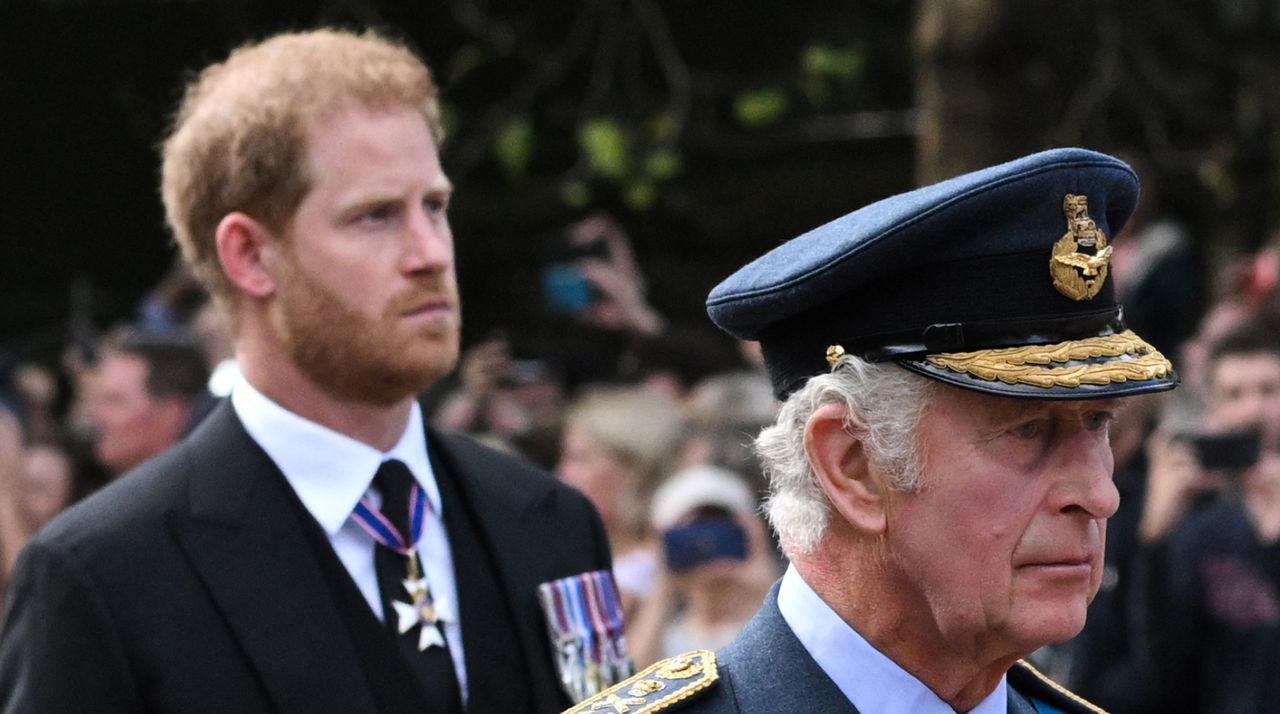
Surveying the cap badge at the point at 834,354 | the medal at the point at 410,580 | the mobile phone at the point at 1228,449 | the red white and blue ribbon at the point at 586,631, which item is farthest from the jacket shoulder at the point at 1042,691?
the mobile phone at the point at 1228,449

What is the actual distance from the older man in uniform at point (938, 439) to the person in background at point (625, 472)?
376cm

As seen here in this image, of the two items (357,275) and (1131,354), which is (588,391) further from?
(1131,354)

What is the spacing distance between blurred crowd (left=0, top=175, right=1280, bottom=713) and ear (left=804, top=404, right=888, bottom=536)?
2.23m

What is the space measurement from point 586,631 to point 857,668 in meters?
0.92

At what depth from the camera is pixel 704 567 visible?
554cm

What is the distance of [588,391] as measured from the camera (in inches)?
321

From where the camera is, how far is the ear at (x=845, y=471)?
98.3 inches

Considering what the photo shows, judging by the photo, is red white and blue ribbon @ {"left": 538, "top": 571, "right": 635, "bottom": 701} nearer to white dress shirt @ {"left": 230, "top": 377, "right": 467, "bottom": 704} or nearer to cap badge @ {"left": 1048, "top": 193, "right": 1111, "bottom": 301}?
white dress shirt @ {"left": 230, "top": 377, "right": 467, "bottom": 704}

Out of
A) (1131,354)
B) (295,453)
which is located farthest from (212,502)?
(1131,354)

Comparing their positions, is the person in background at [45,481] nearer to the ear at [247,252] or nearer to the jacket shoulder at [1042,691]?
the ear at [247,252]

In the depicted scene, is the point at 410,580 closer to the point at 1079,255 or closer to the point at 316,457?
the point at 316,457

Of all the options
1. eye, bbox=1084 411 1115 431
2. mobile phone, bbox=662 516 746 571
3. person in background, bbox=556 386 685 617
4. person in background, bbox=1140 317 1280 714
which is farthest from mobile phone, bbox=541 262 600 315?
eye, bbox=1084 411 1115 431

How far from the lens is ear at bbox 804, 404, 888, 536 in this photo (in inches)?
98.3

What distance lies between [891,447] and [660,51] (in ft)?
27.7
